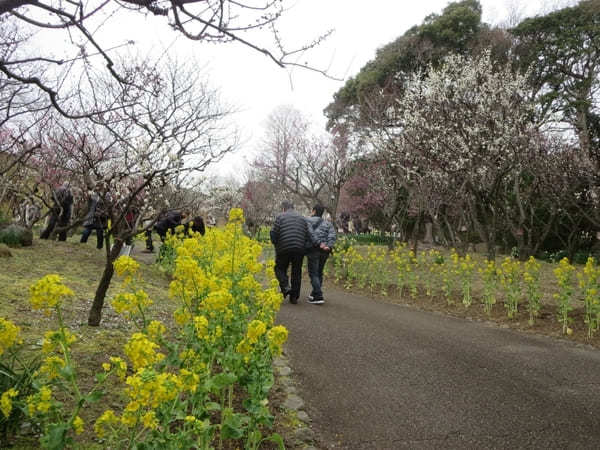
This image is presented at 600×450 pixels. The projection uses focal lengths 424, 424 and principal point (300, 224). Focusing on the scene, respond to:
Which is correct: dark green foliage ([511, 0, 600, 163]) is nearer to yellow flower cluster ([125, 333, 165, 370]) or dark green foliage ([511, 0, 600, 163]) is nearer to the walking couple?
the walking couple

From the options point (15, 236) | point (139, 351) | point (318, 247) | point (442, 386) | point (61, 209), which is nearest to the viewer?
point (139, 351)

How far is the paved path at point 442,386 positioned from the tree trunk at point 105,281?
213 centimetres

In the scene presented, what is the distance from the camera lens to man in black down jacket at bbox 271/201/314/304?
7.80 meters

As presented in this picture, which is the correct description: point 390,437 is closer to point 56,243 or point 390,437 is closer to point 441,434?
point 441,434

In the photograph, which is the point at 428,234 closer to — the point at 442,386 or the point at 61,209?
the point at 61,209

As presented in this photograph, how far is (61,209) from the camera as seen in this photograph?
42.0 feet

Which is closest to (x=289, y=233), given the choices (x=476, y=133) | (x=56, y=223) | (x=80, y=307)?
(x=80, y=307)

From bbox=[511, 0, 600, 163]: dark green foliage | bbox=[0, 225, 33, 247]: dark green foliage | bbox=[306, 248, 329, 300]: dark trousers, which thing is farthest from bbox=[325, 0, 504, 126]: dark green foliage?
bbox=[0, 225, 33, 247]: dark green foliage

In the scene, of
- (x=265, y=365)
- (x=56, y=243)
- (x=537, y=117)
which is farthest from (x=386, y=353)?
(x=537, y=117)

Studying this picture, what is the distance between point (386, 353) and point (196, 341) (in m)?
2.94

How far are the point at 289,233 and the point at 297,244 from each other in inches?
9.9

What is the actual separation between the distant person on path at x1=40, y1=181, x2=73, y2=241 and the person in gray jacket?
24.2ft

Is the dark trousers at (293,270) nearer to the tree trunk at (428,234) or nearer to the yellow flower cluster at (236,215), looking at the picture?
the yellow flower cluster at (236,215)

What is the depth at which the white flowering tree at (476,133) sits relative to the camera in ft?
38.5
